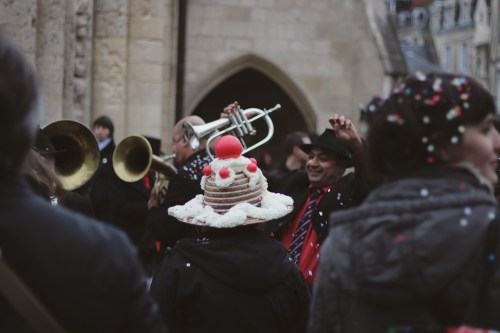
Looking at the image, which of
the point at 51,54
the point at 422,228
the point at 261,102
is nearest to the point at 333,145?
the point at 422,228

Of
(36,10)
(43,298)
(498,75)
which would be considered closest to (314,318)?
(43,298)

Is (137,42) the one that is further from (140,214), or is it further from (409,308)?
(409,308)

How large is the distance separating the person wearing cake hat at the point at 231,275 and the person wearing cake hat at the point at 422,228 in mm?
983

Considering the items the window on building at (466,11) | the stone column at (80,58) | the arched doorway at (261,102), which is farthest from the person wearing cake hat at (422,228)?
the window on building at (466,11)

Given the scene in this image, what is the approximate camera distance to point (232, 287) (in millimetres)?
3543

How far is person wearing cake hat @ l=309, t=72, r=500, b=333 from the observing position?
235 centimetres

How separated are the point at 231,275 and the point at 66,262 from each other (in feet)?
4.65

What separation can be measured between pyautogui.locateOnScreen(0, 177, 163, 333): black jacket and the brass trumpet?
4257mm

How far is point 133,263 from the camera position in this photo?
2.25 metres

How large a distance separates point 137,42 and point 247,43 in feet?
16.4

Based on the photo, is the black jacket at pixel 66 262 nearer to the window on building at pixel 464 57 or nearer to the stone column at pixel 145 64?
the stone column at pixel 145 64

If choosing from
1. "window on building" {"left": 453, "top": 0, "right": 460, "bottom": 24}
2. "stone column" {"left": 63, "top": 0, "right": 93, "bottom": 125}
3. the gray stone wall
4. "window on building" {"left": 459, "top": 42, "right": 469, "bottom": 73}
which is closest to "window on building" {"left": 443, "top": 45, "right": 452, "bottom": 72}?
"window on building" {"left": 459, "top": 42, "right": 469, "bottom": 73}

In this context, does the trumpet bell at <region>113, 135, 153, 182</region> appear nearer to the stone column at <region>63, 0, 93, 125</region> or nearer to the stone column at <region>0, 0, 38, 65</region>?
the stone column at <region>0, 0, 38, 65</region>

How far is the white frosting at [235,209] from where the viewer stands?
3.63 meters
